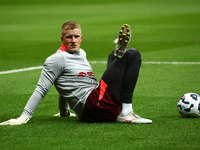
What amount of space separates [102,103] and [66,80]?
484mm

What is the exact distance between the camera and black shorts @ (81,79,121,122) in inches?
185

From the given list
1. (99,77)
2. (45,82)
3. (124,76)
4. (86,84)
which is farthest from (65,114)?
(99,77)

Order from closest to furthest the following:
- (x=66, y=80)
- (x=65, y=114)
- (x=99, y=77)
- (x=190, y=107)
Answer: (x=66, y=80)
(x=190, y=107)
(x=65, y=114)
(x=99, y=77)

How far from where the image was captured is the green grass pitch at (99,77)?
13.6 feet

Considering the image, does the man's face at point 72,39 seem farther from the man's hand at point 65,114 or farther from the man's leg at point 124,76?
the man's hand at point 65,114

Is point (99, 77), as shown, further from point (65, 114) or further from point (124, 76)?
point (124, 76)

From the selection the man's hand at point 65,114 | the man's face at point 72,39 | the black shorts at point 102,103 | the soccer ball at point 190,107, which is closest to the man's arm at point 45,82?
the man's face at point 72,39

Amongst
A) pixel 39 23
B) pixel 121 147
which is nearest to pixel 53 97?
pixel 121 147

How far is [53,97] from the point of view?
692 cm

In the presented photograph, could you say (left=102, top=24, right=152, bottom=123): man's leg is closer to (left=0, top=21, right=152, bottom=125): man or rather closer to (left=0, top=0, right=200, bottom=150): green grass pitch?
(left=0, top=21, right=152, bottom=125): man

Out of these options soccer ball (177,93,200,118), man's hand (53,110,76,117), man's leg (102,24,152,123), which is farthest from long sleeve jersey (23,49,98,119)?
soccer ball (177,93,200,118)

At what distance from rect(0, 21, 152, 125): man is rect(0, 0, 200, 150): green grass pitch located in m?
0.15

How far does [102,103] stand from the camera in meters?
4.72

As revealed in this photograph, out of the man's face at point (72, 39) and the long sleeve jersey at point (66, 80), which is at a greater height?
the man's face at point (72, 39)
